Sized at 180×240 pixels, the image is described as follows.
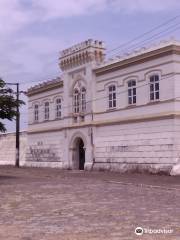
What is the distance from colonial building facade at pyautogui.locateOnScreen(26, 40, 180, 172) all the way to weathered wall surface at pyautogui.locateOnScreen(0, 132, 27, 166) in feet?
8.79

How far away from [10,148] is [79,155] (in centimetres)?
1331

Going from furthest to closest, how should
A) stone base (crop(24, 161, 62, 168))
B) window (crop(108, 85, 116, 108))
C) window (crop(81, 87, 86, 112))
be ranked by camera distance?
stone base (crop(24, 161, 62, 168))
window (crop(81, 87, 86, 112))
window (crop(108, 85, 116, 108))

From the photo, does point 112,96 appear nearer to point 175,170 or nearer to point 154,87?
point 154,87

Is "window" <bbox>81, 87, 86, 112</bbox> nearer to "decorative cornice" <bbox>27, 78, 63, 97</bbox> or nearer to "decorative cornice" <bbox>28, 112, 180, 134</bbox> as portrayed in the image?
"decorative cornice" <bbox>28, 112, 180, 134</bbox>

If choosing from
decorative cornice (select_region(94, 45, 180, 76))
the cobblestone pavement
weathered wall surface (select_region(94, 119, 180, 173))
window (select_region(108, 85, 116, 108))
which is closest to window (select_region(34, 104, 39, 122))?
decorative cornice (select_region(94, 45, 180, 76))

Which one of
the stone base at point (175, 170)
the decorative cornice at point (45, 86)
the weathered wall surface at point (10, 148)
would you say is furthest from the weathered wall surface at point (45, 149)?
the stone base at point (175, 170)

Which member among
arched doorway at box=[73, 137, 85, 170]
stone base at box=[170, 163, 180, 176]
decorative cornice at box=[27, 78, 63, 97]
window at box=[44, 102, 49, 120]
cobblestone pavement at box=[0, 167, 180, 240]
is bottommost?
cobblestone pavement at box=[0, 167, 180, 240]

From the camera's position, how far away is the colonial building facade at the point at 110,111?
1085 inches

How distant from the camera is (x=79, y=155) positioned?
36562 millimetres

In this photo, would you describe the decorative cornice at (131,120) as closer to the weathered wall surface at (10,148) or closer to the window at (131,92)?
the window at (131,92)

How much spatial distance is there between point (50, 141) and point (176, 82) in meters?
16.0

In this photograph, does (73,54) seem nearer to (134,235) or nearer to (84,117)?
(84,117)

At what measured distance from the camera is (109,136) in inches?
1273

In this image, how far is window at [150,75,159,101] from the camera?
28609 mm
